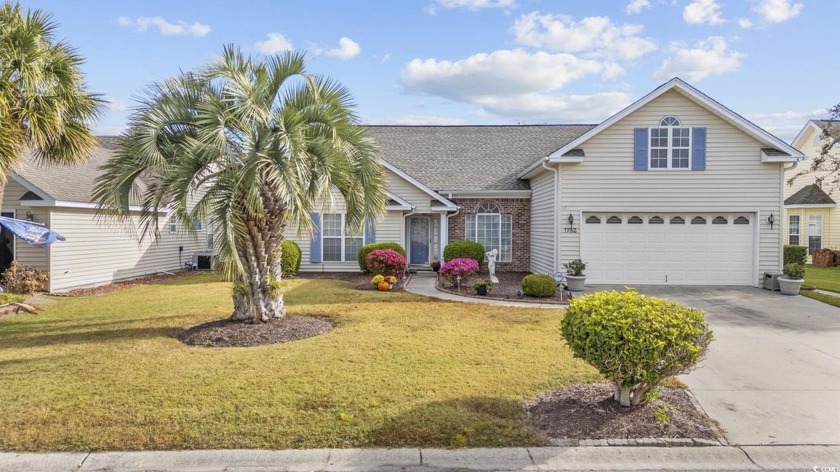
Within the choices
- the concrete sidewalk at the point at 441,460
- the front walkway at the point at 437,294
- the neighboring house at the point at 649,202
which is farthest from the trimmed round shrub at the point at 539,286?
the concrete sidewalk at the point at 441,460

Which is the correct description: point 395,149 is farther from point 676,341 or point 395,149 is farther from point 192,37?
point 676,341

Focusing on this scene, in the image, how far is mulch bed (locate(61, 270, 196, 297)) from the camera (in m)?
14.3

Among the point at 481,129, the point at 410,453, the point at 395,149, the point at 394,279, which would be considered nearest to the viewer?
the point at 410,453

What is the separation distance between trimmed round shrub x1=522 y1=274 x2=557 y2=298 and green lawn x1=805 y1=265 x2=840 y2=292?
9.24 metres

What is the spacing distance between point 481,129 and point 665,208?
11071 mm

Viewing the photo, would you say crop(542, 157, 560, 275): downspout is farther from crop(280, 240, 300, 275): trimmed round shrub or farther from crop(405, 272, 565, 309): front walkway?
crop(280, 240, 300, 275): trimmed round shrub

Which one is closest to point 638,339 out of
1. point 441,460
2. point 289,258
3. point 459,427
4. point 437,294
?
point 459,427

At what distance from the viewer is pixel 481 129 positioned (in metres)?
24.1

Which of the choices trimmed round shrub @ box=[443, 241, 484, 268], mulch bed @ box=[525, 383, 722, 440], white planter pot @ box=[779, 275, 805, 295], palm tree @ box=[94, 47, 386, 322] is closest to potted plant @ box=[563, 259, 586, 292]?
trimmed round shrub @ box=[443, 241, 484, 268]

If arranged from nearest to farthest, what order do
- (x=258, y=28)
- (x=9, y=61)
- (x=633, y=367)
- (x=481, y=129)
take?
(x=633, y=367) < (x=9, y=61) < (x=258, y=28) < (x=481, y=129)

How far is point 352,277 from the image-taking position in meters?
17.4

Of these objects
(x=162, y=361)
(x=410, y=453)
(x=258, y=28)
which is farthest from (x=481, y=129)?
(x=410, y=453)

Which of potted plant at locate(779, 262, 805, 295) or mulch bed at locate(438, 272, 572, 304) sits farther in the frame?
potted plant at locate(779, 262, 805, 295)

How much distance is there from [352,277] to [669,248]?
1046 centimetres
